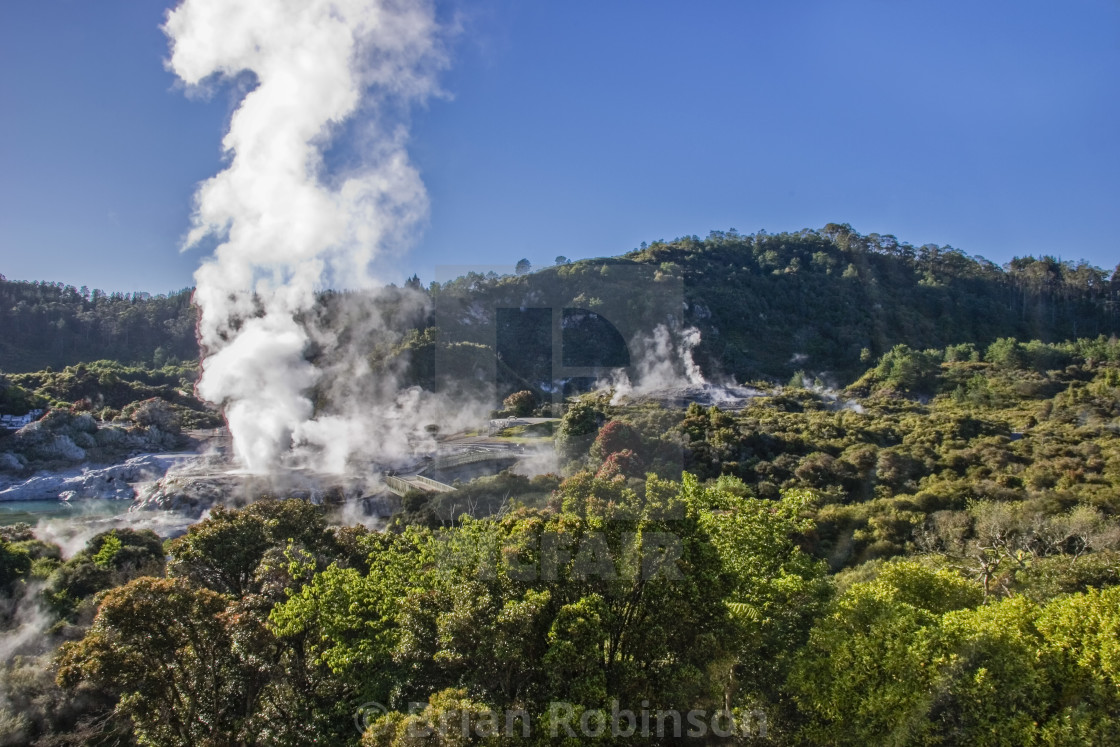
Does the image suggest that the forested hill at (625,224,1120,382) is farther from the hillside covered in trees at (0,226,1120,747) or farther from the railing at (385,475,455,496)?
the hillside covered in trees at (0,226,1120,747)

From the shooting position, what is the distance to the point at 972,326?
74.2m

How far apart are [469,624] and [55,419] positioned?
1668 inches

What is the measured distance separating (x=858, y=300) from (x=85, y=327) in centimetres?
9602

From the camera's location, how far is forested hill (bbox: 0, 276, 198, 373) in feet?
226

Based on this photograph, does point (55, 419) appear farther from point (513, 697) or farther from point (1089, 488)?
point (1089, 488)

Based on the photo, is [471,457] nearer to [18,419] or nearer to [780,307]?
[18,419]

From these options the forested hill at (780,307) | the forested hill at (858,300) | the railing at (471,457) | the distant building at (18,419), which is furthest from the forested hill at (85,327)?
the forested hill at (858,300)

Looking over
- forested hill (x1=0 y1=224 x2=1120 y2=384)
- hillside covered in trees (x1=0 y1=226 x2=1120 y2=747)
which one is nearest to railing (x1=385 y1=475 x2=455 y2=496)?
hillside covered in trees (x1=0 y1=226 x2=1120 y2=747)

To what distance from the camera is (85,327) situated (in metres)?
75.0

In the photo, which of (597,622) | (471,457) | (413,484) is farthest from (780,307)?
(597,622)

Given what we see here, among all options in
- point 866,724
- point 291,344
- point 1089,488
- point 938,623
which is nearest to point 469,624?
point 866,724

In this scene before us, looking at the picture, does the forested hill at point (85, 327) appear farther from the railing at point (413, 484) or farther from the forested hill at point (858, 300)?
the forested hill at point (858, 300)

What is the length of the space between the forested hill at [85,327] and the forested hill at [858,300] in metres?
62.1

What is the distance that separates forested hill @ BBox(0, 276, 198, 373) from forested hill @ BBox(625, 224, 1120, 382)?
62.1 metres
